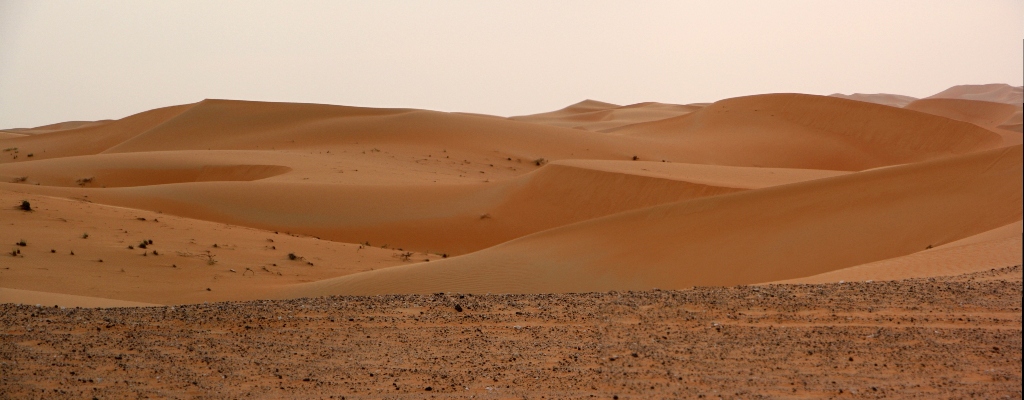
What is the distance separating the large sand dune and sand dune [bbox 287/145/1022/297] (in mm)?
48

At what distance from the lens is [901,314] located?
8508 millimetres

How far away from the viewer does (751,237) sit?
15914 mm

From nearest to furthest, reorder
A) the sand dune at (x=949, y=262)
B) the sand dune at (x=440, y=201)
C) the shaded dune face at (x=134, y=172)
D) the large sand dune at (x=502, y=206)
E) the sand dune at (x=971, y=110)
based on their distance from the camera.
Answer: the sand dune at (x=949, y=262)
the large sand dune at (x=502, y=206)
the sand dune at (x=440, y=201)
the shaded dune face at (x=134, y=172)
the sand dune at (x=971, y=110)

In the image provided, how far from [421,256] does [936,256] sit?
1270cm

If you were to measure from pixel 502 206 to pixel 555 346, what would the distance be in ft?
64.8

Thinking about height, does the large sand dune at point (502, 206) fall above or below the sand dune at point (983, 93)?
below

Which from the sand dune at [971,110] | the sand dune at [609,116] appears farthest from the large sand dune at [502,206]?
the sand dune at [609,116]

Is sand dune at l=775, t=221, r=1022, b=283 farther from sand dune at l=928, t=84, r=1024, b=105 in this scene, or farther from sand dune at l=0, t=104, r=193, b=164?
sand dune at l=928, t=84, r=1024, b=105

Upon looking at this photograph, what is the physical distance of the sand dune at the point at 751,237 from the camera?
14.5 m

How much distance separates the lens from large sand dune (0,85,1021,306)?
48.1 feet

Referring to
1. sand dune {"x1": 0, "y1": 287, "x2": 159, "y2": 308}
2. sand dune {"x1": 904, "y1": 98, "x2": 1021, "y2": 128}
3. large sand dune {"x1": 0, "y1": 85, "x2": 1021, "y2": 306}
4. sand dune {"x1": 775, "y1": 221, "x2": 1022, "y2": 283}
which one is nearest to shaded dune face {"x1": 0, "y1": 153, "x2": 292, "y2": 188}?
large sand dune {"x1": 0, "y1": 85, "x2": 1021, "y2": 306}

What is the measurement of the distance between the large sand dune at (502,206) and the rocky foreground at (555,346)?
283cm

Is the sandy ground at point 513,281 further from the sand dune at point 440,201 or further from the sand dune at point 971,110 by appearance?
the sand dune at point 971,110

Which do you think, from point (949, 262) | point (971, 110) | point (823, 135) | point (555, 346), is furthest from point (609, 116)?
point (555, 346)
